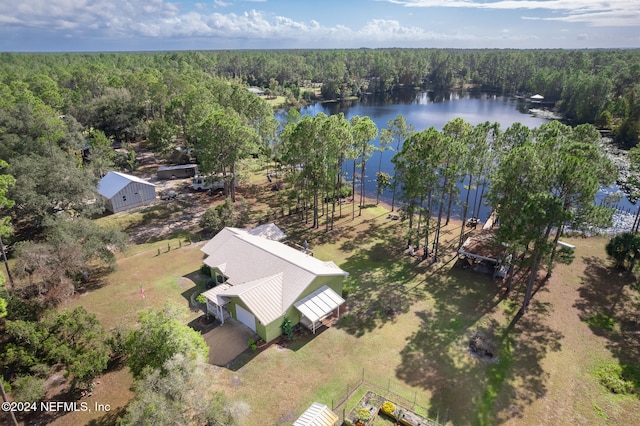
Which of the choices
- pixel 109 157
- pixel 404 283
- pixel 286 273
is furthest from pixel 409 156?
pixel 109 157

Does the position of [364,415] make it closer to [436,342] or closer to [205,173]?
[436,342]

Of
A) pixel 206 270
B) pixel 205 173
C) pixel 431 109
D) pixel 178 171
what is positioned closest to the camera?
pixel 206 270

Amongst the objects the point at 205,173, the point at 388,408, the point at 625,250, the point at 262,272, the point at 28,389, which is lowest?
the point at 388,408

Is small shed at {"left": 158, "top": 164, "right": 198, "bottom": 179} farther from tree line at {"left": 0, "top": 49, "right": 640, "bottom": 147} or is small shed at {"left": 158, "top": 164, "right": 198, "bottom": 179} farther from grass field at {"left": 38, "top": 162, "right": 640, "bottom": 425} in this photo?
grass field at {"left": 38, "top": 162, "right": 640, "bottom": 425}

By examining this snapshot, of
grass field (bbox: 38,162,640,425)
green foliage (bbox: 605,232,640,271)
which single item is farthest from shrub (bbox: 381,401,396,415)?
green foliage (bbox: 605,232,640,271)

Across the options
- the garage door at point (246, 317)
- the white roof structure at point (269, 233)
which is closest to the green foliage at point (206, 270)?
the white roof structure at point (269, 233)

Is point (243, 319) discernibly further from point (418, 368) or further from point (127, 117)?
point (127, 117)

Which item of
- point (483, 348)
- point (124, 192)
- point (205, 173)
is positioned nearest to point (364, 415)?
point (483, 348)
